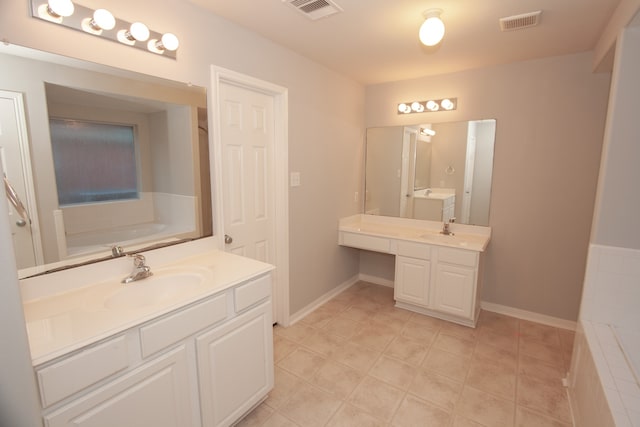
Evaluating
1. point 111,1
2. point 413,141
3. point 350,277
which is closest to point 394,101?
point 413,141

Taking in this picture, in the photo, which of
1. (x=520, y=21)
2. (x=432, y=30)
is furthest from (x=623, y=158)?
(x=432, y=30)

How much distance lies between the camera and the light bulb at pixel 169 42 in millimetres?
1716

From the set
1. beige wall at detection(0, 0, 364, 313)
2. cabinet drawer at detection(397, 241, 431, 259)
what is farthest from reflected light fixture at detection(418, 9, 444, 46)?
cabinet drawer at detection(397, 241, 431, 259)

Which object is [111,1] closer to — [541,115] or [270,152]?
[270,152]

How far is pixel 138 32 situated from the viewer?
158cm

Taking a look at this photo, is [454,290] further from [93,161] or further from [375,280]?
[93,161]

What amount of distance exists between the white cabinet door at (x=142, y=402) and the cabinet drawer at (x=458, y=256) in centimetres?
230

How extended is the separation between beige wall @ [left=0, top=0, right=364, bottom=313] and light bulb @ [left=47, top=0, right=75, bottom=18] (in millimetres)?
62

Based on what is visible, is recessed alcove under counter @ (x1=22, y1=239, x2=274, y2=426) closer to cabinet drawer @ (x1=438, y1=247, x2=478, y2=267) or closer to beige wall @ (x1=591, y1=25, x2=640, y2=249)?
cabinet drawer @ (x1=438, y1=247, x2=478, y2=267)

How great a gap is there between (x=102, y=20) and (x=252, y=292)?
4.97 ft

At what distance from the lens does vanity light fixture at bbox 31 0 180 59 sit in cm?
134

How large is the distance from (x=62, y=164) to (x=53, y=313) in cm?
68

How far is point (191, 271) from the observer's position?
181cm

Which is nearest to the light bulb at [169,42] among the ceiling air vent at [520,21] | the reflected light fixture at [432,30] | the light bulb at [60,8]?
the light bulb at [60,8]
